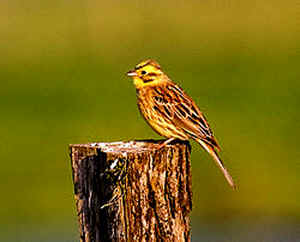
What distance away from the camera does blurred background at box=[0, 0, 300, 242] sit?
13773mm

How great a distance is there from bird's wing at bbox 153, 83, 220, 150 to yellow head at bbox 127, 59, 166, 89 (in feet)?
0.27

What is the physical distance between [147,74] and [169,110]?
1.38ft

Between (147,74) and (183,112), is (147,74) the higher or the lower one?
the higher one

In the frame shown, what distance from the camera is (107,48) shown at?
2514 centimetres

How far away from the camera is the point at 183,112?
29.6 ft

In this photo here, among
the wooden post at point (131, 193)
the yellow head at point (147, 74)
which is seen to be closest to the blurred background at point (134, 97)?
the yellow head at point (147, 74)

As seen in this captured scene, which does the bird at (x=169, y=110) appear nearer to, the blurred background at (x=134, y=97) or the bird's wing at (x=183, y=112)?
the bird's wing at (x=183, y=112)

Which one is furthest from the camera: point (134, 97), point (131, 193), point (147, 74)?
point (134, 97)

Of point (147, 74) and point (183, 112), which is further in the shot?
point (147, 74)

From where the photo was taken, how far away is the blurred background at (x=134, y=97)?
13.8 m

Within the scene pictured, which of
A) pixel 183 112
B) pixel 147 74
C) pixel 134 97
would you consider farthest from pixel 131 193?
pixel 134 97

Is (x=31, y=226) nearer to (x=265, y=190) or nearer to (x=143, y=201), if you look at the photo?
(x=265, y=190)

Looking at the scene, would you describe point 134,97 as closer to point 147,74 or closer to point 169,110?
point 147,74

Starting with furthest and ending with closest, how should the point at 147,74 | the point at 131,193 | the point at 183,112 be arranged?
the point at 147,74 < the point at 183,112 < the point at 131,193
